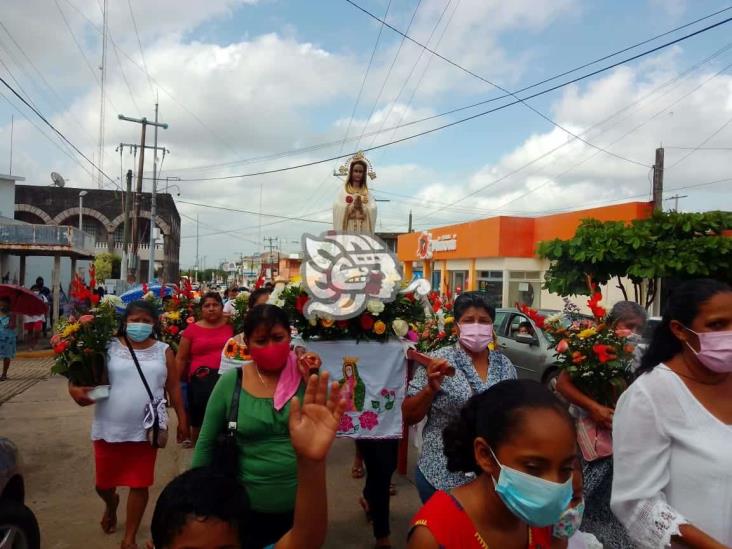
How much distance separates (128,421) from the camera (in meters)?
3.86

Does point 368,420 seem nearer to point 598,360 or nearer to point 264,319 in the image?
point 264,319

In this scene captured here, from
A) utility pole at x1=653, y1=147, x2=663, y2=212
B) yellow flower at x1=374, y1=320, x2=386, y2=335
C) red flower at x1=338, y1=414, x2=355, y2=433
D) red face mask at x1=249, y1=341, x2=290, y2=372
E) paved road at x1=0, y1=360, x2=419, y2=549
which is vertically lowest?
paved road at x1=0, y1=360, x2=419, y2=549

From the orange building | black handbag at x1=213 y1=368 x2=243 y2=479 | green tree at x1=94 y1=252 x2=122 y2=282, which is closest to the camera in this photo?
black handbag at x1=213 y1=368 x2=243 y2=479

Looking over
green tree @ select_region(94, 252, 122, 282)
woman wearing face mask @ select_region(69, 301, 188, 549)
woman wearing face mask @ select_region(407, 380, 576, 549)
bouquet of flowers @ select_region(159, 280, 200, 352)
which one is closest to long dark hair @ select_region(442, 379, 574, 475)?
woman wearing face mask @ select_region(407, 380, 576, 549)

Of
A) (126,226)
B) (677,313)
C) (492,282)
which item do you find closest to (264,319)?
(677,313)

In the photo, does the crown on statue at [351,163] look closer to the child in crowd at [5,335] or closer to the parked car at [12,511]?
the parked car at [12,511]

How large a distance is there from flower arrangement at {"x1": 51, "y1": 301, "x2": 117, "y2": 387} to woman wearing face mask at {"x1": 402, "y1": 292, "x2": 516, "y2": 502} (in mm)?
2164

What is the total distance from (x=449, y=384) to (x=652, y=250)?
11232mm

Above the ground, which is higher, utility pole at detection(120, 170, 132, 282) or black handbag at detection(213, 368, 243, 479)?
utility pole at detection(120, 170, 132, 282)

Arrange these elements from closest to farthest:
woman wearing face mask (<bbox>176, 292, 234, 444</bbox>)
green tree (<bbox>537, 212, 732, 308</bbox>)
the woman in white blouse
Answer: the woman in white blouse → woman wearing face mask (<bbox>176, 292, 234, 444</bbox>) → green tree (<bbox>537, 212, 732, 308</bbox>)

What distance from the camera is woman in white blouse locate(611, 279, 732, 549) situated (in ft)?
6.22

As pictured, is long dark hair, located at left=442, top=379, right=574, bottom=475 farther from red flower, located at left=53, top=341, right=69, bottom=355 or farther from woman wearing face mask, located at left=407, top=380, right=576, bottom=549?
red flower, located at left=53, top=341, right=69, bottom=355

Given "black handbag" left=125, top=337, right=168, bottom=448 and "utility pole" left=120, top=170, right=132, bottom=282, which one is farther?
"utility pole" left=120, top=170, right=132, bottom=282

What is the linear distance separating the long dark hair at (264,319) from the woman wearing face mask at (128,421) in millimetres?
1488
